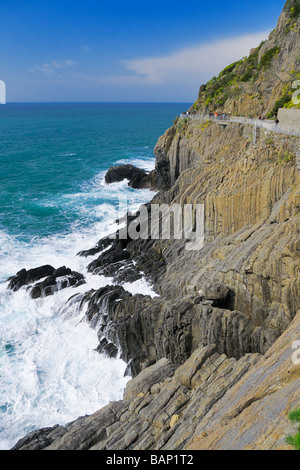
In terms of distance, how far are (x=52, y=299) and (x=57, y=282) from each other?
2.01 metres

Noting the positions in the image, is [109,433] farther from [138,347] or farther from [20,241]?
[20,241]

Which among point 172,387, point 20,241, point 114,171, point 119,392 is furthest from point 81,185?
point 172,387

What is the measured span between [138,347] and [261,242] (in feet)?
34.9

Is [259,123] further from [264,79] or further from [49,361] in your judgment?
[49,361]

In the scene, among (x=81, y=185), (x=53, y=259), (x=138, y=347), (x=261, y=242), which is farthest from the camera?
(x=81, y=185)

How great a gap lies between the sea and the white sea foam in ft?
0.21

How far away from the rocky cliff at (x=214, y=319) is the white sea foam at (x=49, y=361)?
1.31 m

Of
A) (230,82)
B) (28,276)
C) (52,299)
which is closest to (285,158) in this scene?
(52,299)

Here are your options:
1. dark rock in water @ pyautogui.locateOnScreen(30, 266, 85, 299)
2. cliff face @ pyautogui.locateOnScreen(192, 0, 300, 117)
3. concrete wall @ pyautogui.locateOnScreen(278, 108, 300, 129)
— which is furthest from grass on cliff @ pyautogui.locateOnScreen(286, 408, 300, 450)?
cliff face @ pyautogui.locateOnScreen(192, 0, 300, 117)

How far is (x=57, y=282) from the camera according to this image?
32.0 meters

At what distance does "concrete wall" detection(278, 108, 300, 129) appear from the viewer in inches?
1087

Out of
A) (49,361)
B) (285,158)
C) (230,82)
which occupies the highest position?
(230,82)

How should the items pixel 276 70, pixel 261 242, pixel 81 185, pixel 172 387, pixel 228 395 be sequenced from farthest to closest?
1. pixel 81 185
2. pixel 276 70
3. pixel 261 242
4. pixel 172 387
5. pixel 228 395

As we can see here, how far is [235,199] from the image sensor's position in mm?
26875
